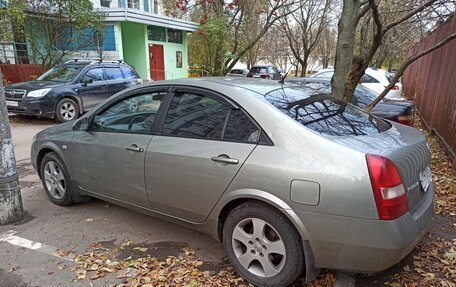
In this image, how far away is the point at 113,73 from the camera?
10.9m

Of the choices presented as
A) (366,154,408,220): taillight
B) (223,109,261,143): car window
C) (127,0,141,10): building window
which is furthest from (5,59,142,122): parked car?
(127,0,141,10): building window

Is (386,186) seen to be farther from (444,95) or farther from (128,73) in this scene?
(128,73)

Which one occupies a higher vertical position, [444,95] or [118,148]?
[444,95]

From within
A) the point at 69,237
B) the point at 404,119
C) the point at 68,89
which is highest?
the point at 68,89

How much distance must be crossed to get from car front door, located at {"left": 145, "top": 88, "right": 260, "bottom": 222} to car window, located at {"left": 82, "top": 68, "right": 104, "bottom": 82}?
789 centimetres

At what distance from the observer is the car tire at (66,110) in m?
9.45

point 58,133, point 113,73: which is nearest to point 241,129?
point 58,133

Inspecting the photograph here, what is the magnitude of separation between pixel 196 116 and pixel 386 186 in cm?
161

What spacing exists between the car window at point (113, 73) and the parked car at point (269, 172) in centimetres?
753

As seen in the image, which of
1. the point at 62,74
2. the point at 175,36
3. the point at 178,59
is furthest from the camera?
the point at 178,59

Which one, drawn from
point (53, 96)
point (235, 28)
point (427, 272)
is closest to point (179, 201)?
point (427, 272)

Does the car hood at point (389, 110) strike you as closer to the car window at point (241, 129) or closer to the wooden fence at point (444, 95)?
the wooden fence at point (444, 95)

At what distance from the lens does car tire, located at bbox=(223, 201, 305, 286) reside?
8.34 feet

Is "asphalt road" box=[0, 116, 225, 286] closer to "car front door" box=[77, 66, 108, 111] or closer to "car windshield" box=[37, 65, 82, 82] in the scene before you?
"car front door" box=[77, 66, 108, 111]
